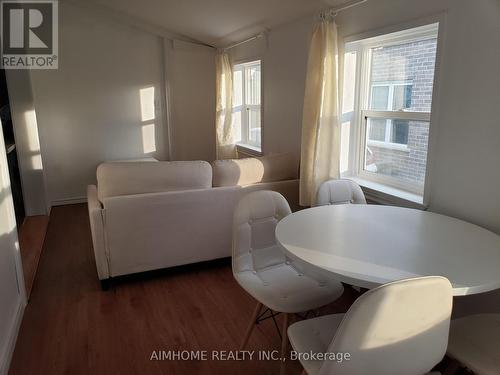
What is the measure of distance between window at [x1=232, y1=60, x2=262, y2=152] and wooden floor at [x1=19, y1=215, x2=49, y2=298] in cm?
262

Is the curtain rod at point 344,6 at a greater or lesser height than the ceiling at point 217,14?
lesser

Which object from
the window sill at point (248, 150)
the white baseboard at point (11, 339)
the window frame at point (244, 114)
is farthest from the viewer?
the window frame at point (244, 114)

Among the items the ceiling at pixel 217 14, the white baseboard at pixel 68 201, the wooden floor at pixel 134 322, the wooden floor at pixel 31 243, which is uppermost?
the ceiling at pixel 217 14

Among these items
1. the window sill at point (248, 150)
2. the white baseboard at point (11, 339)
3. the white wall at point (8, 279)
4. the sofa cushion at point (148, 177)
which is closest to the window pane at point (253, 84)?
the window sill at point (248, 150)

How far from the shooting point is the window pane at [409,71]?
245cm

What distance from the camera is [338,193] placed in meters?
2.45

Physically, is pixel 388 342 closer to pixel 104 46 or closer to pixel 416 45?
pixel 416 45

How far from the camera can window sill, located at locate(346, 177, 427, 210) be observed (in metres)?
2.43

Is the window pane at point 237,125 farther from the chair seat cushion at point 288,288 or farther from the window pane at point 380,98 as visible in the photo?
the chair seat cushion at point 288,288

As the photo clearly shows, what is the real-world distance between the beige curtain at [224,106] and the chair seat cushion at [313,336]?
3.81m

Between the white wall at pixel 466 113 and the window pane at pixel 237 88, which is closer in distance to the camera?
the white wall at pixel 466 113

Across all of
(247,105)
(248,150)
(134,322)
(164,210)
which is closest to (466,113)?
(164,210)

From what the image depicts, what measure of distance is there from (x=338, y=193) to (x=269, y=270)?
79 centimetres

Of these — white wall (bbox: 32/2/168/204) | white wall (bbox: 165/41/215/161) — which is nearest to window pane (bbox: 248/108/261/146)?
white wall (bbox: 165/41/215/161)
